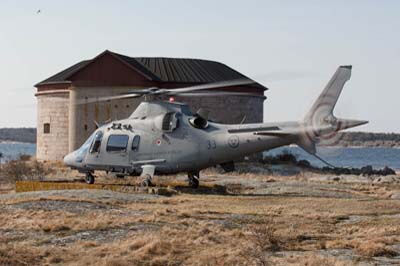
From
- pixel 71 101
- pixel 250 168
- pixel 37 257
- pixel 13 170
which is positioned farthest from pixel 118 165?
pixel 71 101

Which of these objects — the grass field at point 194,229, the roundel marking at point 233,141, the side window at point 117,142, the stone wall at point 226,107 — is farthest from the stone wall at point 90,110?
the grass field at point 194,229

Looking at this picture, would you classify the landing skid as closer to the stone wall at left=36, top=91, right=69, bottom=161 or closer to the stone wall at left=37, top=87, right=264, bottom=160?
the stone wall at left=37, top=87, right=264, bottom=160

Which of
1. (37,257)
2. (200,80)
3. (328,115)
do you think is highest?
(200,80)

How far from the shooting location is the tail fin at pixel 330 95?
21.2 meters

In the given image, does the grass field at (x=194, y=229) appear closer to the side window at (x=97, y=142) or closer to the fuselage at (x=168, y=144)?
the fuselage at (x=168, y=144)

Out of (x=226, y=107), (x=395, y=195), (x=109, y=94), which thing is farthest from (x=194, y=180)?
(x=226, y=107)

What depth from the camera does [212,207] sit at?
1995 centimetres

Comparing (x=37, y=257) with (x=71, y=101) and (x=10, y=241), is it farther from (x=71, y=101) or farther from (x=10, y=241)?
(x=71, y=101)

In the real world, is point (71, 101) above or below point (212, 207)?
above

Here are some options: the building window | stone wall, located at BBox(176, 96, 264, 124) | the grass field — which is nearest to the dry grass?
the grass field

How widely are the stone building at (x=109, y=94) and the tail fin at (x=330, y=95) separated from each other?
22.0 m

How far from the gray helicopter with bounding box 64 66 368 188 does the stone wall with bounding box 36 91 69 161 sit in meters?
19.5

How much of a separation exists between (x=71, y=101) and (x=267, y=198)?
23584mm

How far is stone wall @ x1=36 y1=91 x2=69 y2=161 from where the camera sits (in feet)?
151
